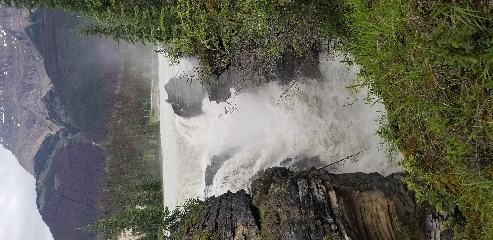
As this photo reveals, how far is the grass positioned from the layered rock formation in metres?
17.3

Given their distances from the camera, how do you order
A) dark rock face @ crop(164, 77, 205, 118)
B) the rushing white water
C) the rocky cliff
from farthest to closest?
1. dark rock face @ crop(164, 77, 205, 118)
2. the rushing white water
3. the rocky cliff

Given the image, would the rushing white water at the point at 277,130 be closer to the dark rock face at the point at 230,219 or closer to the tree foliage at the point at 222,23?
the tree foliage at the point at 222,23

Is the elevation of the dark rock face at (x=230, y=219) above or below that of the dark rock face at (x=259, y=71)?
below

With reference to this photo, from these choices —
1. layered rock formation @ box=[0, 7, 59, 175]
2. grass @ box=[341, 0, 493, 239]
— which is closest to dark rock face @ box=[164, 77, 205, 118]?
grass @ box=[341, 0, 493, 239]

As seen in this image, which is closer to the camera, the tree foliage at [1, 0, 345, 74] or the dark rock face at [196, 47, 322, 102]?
the tree foliage at [1, 0, 345, 74]

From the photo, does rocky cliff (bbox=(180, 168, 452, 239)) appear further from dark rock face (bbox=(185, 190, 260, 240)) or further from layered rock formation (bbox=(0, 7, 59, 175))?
layered rock formation (bbox=(0, 7, 59, 175))

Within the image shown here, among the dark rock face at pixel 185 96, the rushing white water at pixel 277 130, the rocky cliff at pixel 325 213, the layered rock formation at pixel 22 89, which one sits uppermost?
the layered rock formation at pixel 22 89

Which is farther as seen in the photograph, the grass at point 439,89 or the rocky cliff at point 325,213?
the rocky cliff at point 325,213

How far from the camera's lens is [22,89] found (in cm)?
2073

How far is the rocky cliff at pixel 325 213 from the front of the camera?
6.33 m

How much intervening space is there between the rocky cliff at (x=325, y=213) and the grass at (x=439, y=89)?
672 millimetres

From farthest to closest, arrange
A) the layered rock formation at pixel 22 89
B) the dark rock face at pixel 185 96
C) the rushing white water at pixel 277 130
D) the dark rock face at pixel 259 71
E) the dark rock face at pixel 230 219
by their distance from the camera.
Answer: the layered rock formation at pixel 22 89
the dark rock face at pixel 185 96
the rushing white water at pixel 277 130
the dark rock face at pixel 259 71
the dark rock face at pixel 230 219

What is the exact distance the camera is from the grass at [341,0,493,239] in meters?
4.04

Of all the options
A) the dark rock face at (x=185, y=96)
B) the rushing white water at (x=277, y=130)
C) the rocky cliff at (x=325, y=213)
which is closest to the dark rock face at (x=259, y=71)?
the rushing white water at (x=277, y=130)
